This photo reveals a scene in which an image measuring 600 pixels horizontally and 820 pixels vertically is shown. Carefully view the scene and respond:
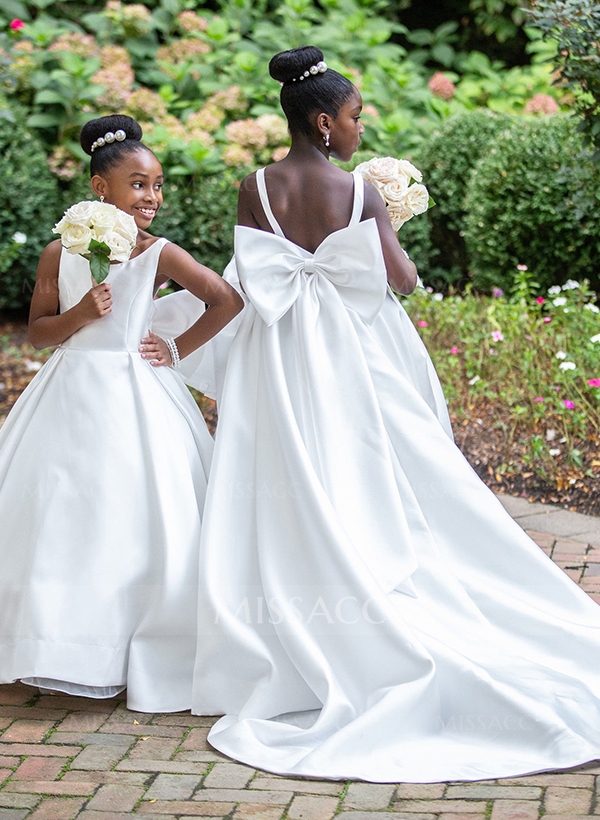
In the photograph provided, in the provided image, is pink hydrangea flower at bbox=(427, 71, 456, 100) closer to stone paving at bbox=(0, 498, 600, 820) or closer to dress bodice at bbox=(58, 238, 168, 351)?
dress bodice at bbox=(58, 238, 168, 351)

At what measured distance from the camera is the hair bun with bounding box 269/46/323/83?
9.69 feet

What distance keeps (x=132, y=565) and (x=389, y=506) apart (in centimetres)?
75

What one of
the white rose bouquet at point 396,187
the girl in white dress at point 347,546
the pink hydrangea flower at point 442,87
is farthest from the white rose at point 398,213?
the pink hydrangea flower at point 442,87

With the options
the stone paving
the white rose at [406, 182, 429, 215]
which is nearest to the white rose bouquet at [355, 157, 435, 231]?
the white rose at [406, 182, 429, 215]

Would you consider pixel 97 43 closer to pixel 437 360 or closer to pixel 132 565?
pixel 437 360

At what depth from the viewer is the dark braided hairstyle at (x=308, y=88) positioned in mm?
2947

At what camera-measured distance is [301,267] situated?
3.08 meters

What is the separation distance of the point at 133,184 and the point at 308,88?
0.58 meters

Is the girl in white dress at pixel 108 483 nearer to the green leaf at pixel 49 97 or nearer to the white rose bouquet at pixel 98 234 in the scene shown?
the white rose bouquet at pixel 98 234

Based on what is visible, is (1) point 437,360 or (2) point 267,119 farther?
(2) point 267,119

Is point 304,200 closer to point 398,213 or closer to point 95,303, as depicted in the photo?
point 398,213

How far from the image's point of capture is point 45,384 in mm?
3119

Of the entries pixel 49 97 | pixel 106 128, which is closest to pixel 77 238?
pixel 106 128

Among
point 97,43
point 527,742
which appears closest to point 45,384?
point 527,742
